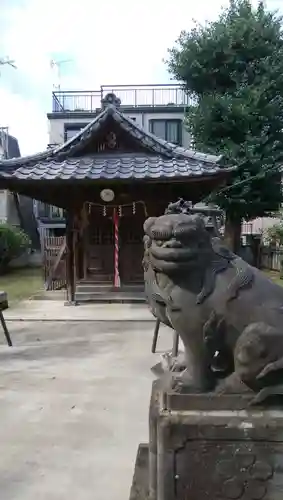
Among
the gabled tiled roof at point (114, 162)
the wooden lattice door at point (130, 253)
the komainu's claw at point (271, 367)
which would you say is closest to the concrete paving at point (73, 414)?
the komainu's claw at point (271, 367)

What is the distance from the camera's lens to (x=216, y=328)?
2.29 m

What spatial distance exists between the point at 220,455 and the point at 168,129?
882 inches

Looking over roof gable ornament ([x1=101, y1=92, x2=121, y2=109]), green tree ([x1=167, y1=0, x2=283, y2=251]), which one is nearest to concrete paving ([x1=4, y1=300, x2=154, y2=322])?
roof gable ornament ([x1=101, y1=92, x2=121, y2=109])

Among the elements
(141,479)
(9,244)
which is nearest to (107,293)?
(141,479)

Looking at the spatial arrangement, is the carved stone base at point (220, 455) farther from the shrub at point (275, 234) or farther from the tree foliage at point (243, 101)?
the shrub at point (275, 234)

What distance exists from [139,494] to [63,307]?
762 cm

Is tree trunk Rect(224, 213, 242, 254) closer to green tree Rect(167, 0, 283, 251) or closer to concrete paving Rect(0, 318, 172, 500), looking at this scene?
green tree Rect(167, 0, 283, 251)

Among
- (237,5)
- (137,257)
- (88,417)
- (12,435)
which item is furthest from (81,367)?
(237,5)

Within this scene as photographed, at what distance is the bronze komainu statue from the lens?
2256 mm

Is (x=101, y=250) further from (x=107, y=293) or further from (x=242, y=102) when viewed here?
(x=242, y=102)

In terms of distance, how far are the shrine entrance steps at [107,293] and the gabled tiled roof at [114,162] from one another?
8.60ft

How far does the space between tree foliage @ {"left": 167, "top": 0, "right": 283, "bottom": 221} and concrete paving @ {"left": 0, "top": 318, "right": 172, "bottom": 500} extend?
10.0 meters

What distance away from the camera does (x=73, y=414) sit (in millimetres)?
4000

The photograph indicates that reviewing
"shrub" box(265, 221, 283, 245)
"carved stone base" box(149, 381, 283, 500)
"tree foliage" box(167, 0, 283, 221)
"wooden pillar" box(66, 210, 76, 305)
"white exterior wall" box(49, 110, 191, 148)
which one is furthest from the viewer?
"white exterior wall" box(49, 110, 191, 148)
